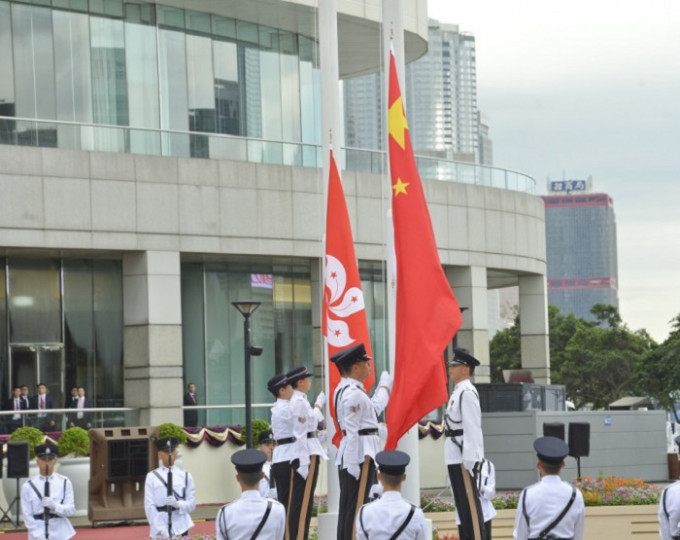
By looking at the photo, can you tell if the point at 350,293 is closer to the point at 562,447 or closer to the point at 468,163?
the point at 562,447

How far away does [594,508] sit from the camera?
851 inches

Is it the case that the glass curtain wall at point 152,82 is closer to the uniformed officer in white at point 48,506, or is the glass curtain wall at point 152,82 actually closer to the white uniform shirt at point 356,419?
the uniformed officer in white at point 48,506

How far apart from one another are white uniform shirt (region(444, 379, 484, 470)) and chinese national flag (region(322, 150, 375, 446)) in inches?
129

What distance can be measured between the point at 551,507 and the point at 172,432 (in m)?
20.0

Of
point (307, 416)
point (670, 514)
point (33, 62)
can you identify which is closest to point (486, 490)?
point (307, 416)

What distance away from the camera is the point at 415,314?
1639 cm

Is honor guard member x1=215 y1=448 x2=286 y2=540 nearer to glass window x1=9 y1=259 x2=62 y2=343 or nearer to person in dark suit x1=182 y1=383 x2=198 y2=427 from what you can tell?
person in dark suit x1=182 y1=383 x2=198 y2=427

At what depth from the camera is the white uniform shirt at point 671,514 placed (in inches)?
469

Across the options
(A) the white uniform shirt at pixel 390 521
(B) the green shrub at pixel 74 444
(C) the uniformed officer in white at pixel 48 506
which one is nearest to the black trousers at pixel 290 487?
(C) the uniformed officer in white at pixel 48 506

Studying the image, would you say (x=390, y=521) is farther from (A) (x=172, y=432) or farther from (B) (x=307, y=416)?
(A) (x=172, y=432)

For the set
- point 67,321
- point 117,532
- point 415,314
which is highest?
point 415,314

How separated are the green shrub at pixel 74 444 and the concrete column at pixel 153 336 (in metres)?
4.33

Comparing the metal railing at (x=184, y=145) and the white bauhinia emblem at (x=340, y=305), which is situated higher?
the metal railing at (x=184, y=145)

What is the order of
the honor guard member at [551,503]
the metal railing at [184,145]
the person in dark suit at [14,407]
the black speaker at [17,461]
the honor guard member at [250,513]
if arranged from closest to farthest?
the honor guard member at [250,513] → the honor guard member at [551,503] → the black speaker at [17,461] → the person in dark suit at [14,407] → the metal railing at [184,145]
